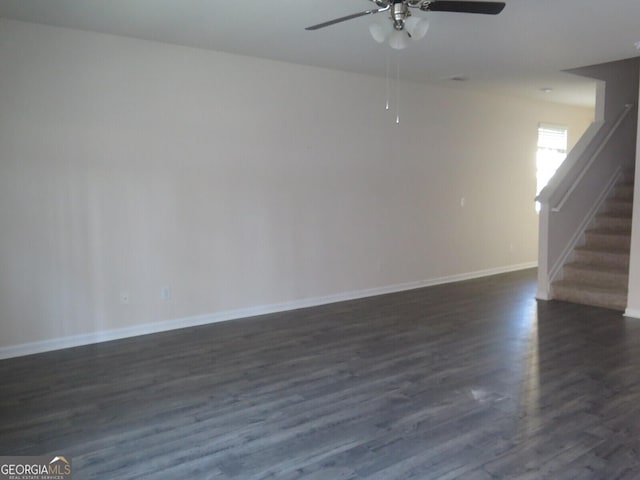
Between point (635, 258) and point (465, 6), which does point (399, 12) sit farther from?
point (635, 258)

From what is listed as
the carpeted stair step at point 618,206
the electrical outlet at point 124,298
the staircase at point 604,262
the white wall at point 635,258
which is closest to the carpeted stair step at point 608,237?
the staircase at point 604,262

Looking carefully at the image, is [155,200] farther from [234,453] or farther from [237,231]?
[234,453]

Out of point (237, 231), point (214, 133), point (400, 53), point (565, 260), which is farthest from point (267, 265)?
point (565, 260)

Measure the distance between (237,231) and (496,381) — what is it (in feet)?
9.16

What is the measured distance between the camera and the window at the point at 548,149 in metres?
8.30

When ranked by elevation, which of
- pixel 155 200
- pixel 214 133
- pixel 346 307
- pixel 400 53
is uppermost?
pixel 400 53

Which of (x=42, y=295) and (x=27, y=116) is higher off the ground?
(x=27, y=116)

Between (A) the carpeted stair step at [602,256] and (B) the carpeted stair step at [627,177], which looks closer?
(A) the carpeted stair step at [602,256]

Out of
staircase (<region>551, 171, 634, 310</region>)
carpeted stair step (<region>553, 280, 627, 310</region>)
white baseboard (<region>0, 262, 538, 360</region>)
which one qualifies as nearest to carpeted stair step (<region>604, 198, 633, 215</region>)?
staircase (<region>551, 171, 634, 310</region>)

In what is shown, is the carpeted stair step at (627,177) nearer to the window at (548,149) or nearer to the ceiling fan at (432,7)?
the window at (548,149)

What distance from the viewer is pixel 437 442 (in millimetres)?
2734

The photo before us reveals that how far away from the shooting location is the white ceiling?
3611mm

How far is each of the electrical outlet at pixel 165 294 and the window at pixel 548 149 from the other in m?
5.92

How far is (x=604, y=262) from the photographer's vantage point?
6113mm
